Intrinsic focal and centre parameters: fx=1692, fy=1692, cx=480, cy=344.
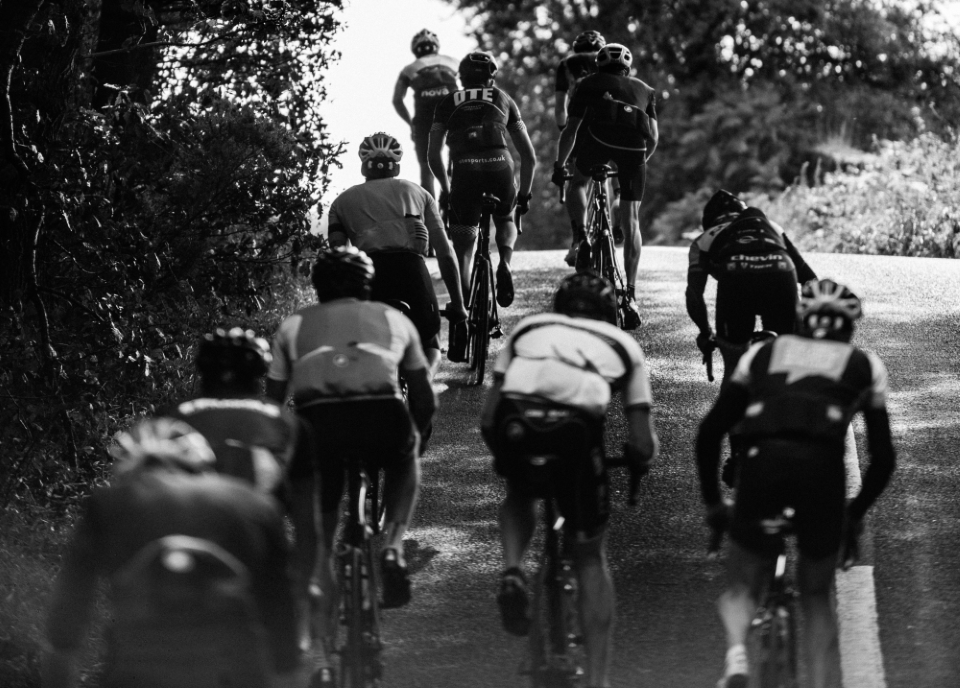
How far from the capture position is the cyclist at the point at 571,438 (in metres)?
6.86

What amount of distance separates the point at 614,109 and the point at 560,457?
7.04 meters

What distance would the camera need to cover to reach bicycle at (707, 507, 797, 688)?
636 cm

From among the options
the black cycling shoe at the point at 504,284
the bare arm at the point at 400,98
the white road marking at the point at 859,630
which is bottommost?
the white road marking at the point at 859,630

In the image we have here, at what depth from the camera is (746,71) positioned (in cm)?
4219

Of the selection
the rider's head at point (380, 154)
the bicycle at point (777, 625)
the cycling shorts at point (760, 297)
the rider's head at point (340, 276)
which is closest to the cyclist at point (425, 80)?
the rider's head at point (380, 154)

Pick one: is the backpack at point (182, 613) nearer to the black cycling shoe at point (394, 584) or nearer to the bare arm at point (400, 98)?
the black cycling shoe at point (394, 584)

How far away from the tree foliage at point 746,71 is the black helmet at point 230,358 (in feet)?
110

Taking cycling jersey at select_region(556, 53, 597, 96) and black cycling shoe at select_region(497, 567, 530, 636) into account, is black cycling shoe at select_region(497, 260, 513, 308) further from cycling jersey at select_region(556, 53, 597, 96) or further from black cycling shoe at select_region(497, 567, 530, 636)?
black cycling shoe at select_region(497, 567, 530, 636)

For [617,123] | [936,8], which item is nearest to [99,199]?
[617,123]

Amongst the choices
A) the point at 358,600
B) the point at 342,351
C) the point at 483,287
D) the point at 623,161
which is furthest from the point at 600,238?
the point at 358,600

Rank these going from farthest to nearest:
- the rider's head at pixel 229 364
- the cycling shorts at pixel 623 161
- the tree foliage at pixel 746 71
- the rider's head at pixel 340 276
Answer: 1. the tree foliage at pixel 746 71
2. the cycling shorts at pixel 623 161
3. the rider's head at pixel 340 276
4. the rider's head at pixel 229 364

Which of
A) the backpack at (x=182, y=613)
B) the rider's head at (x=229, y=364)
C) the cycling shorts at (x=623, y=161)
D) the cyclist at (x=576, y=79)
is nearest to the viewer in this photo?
the backpack at (x=182, y=613)

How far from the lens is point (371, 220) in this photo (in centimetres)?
1005

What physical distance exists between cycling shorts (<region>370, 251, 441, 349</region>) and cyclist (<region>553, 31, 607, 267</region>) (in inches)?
169
